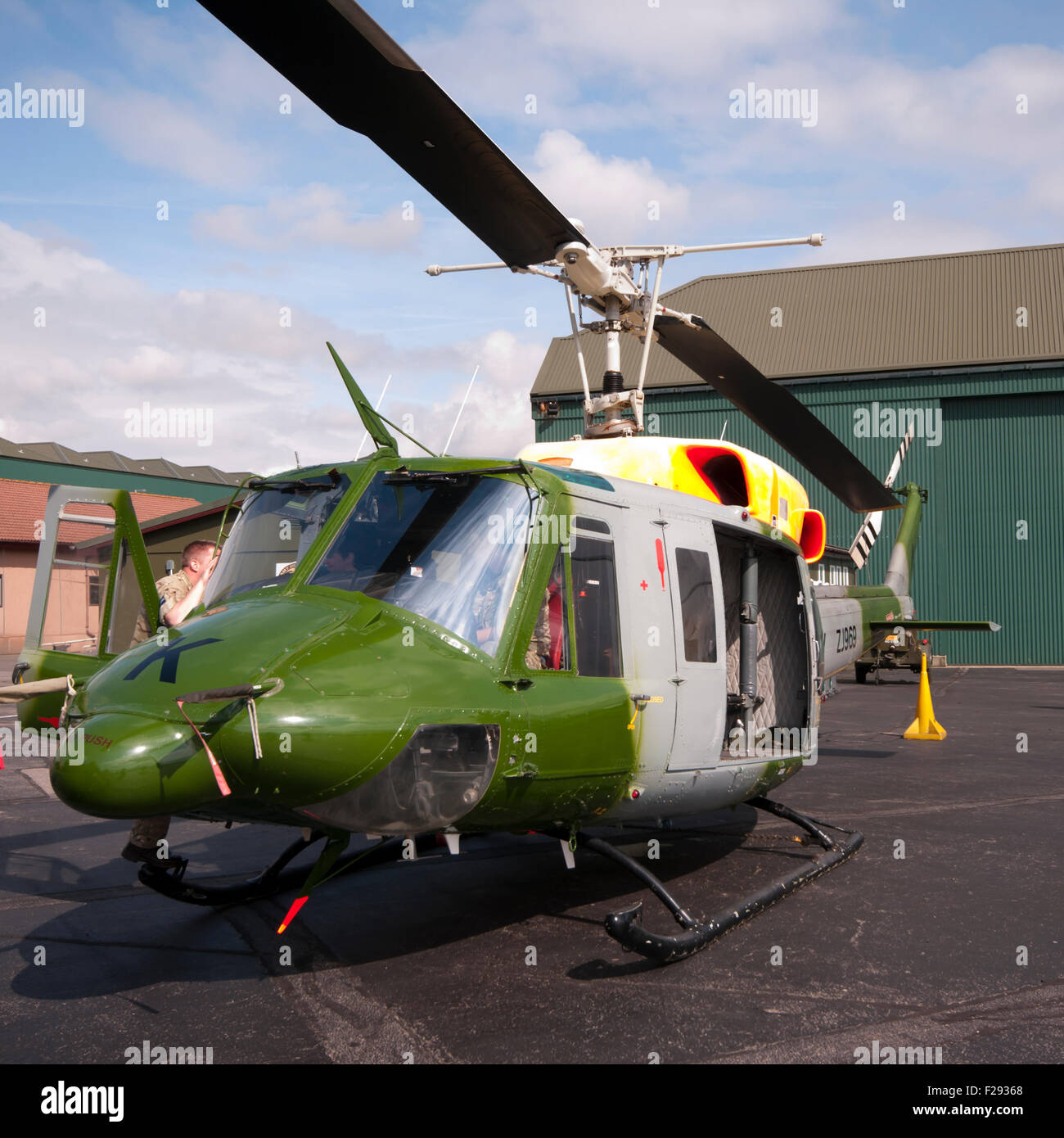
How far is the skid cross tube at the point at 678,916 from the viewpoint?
465 cm

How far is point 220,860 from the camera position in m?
7.28

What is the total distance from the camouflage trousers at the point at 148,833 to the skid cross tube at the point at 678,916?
2232 mm

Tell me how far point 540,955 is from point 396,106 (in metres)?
4.06

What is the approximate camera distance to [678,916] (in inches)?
205

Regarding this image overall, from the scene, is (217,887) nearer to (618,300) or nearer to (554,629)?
(554,629)

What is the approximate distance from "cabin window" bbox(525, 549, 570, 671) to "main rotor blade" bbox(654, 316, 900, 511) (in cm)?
288

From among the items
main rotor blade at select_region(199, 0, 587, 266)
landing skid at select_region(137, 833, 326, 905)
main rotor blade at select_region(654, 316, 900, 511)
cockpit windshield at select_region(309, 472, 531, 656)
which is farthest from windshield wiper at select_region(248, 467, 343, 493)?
main rotor blade at select_region(654, 316, 900, 511)

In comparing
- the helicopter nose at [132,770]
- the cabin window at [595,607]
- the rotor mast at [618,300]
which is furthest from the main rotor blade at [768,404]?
the helicopter nose at [132,770]

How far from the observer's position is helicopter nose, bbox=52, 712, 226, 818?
11.6 feet

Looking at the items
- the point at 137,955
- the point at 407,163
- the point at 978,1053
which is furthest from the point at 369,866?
the point at 407,163

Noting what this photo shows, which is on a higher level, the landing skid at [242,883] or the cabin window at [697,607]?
the cabin window at [697,607]

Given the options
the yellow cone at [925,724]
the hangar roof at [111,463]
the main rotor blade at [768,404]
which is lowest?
the yellow cone at [925,724]

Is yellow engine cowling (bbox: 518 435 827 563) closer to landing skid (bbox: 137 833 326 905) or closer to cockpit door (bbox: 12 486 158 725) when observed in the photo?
cockpit door (bbox: 12 486 158 725)

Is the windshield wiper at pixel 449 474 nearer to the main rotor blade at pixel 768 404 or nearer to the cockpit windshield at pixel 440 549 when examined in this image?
the cockpit windshield at pixel 440 549
